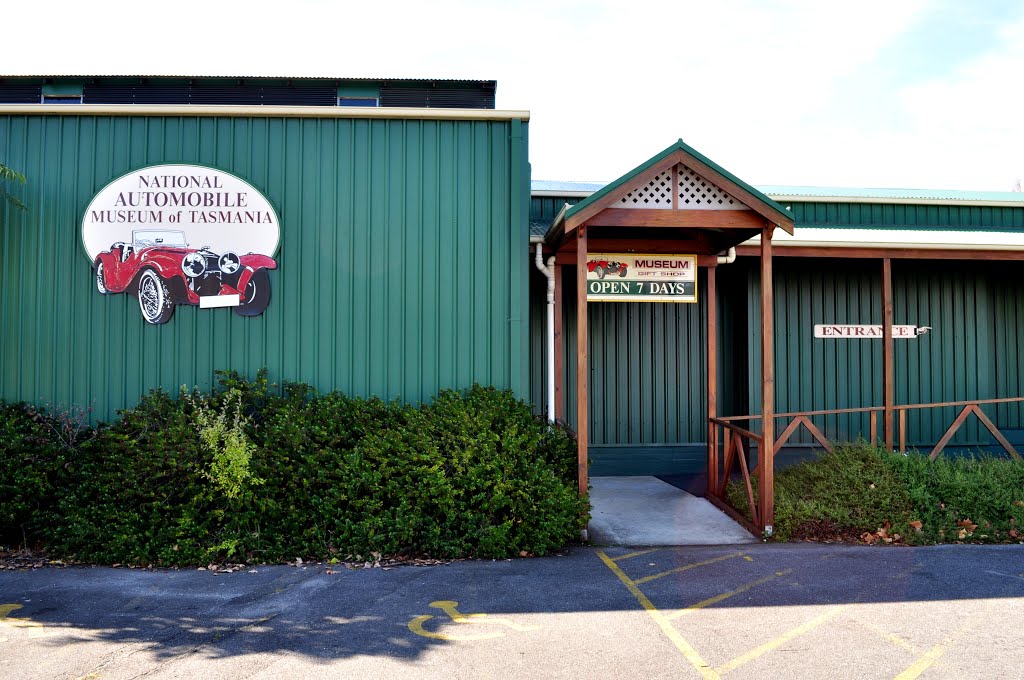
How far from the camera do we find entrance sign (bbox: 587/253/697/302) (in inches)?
310

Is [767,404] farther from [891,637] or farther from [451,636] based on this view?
[451,636]

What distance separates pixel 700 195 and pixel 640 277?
1297 mm

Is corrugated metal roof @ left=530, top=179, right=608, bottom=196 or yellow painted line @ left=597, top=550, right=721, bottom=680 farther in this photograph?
corrugated metal roof @ left=530, top=179, right=608, bottom=196

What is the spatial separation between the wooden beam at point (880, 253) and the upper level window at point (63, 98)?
17.6 meters

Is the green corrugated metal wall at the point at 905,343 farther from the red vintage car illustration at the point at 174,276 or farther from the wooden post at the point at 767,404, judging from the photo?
the red vintage car illustration at the point at 174,276

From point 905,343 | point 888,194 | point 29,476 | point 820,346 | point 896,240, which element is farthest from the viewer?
point 888,194

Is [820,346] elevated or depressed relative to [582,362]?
elevated

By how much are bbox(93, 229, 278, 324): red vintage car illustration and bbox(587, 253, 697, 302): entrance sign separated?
11.3 ft

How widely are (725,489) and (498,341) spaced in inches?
127

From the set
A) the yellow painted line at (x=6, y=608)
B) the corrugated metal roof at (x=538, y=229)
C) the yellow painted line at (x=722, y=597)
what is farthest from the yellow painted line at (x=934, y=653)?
the yellow painted line at (x=6, y=608)

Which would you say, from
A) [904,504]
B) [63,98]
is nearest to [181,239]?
[904,504]

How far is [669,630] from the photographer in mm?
4598

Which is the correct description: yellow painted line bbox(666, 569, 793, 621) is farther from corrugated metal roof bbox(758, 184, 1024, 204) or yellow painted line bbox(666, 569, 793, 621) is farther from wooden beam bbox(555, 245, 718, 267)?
corrugated metal roof bbox(758, 184, 1024, 204)

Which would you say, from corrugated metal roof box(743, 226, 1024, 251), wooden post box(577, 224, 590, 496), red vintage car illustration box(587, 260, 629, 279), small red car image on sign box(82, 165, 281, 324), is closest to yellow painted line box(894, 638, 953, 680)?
wooden post box(577, 224, 590, 496)
